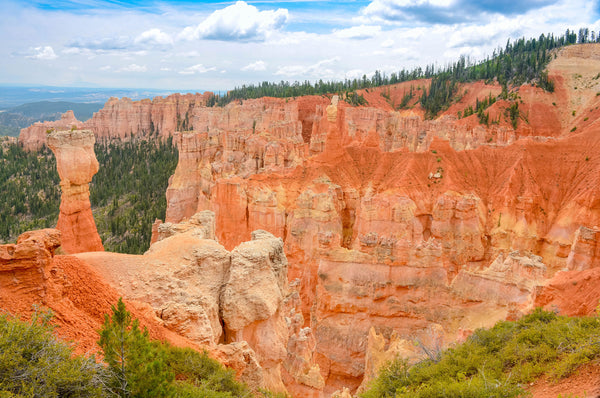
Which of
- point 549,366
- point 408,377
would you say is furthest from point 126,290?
point 549,366

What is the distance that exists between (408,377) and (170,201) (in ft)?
142

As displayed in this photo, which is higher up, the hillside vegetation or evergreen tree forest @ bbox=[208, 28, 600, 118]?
evergreen tree forest @ bbox=[208, 28, 600, 118]

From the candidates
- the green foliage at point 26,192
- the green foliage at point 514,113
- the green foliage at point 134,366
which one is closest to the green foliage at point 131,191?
the green foliage at point 26,192

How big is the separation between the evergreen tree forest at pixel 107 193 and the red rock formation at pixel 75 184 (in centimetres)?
2253

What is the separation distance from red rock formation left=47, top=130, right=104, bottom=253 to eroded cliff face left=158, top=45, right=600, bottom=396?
15555 mm

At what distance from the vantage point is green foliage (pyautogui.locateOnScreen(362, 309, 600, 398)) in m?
10.4

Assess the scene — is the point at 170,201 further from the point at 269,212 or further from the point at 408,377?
the point at 408,377

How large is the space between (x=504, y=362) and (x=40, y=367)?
12882mm

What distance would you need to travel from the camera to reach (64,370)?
7160 mm

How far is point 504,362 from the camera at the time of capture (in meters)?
13.0

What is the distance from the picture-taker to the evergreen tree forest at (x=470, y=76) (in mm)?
85375

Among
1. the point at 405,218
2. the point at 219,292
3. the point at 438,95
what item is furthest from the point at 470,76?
the point at 219,292

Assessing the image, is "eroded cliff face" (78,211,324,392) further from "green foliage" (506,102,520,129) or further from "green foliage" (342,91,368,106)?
"green foliage" (342,91,368,106)

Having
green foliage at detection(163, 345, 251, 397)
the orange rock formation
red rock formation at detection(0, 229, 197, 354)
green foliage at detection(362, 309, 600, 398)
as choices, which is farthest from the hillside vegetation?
green foliage at detection(362, 309, 600, 398)
